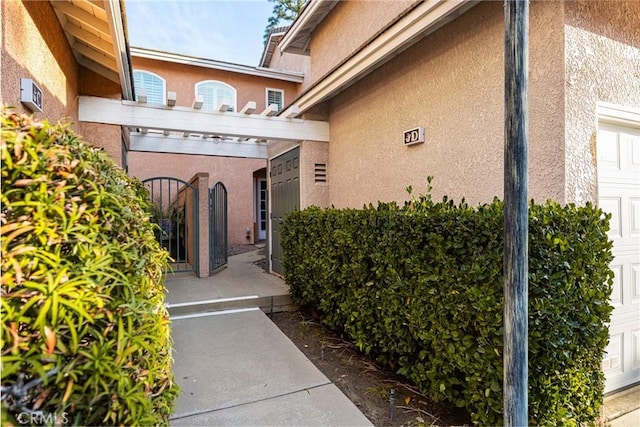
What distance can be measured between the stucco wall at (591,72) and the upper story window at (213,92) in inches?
475

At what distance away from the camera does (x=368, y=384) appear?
3.77 m

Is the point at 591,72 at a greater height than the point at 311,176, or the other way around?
the point at 591,72

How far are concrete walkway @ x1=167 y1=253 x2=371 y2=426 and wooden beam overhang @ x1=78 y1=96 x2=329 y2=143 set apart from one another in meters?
3.34

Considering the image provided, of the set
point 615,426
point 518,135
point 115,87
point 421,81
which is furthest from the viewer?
point 115,87

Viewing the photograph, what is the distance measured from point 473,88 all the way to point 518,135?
242 cm

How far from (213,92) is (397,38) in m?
10.9

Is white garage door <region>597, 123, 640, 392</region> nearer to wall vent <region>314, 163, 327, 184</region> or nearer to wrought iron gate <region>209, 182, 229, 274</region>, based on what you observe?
wall vent <region>314, 163, 327, 184</region>

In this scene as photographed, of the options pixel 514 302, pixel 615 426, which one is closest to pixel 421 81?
pixel 514 302

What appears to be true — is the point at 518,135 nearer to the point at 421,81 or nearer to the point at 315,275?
the point at 421,81

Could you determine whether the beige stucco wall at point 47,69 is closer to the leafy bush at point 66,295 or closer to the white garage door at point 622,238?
the leafy bush at point 66,295

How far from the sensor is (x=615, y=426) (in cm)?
315

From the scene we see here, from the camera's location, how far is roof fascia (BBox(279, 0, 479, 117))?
4.01 m

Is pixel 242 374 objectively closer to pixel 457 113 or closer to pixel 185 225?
pixel 457 113

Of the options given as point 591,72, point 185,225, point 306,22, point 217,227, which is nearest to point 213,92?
point 185,225
